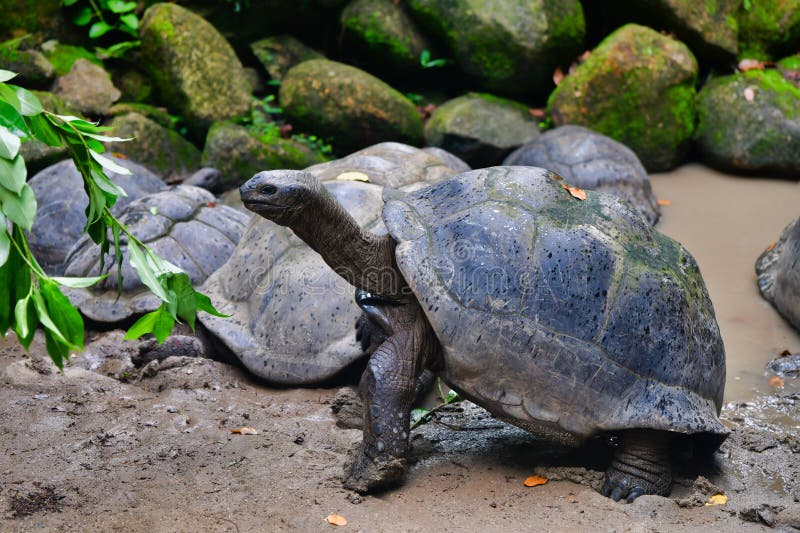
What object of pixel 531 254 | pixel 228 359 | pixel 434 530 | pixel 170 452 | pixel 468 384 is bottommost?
pixel 228 359

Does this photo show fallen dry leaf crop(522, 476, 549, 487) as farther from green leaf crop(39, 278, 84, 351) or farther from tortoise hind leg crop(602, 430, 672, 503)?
green leaf crop(39, 278, 84, 351)

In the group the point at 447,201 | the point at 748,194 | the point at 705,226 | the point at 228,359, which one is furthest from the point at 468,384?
the point at 748,194

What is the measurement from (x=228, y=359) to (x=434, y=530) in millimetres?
2341

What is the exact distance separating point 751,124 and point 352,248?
610 centimetres

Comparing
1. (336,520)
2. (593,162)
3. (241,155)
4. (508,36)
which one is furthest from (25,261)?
(508,36)

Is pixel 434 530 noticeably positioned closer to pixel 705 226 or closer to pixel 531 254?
pixel 531 254

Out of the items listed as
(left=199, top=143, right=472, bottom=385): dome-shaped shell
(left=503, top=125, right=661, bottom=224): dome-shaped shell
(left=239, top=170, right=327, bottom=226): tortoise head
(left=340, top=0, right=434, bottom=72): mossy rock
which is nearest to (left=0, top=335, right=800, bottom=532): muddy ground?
(left=199, top=143, right=472, bottom=385): dome-shaped shell

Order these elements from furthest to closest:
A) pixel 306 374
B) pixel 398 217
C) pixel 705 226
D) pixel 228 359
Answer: pixel 705 226 → pixel 228 359 → pixel 306 374 → pixel 398 217

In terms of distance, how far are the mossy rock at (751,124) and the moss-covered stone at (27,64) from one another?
6638 mm

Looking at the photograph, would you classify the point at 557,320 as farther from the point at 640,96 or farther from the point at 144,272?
the point at 640,96

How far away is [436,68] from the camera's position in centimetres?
952

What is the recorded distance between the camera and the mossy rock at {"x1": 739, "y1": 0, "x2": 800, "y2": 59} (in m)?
9.14

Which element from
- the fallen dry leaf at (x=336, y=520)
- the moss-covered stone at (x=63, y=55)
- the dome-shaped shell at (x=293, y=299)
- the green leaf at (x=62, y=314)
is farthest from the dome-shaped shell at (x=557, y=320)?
the moss-covered stone at (x=63, y=55)

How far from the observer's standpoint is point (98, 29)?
28.1 feet
